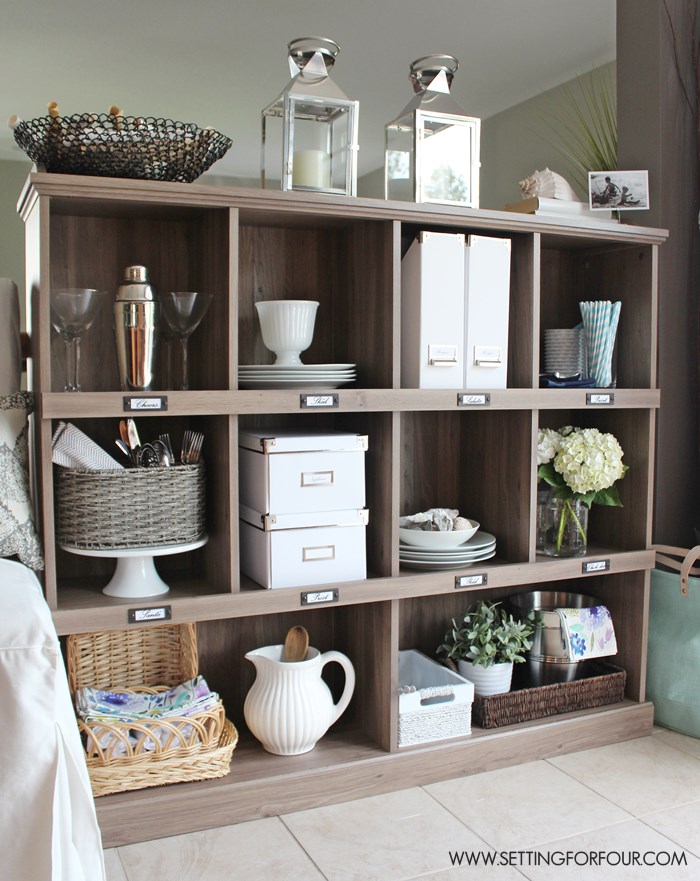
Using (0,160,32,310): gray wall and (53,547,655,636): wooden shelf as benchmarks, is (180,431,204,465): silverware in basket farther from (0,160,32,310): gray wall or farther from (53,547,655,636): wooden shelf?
(0,160,32,310): gray wall

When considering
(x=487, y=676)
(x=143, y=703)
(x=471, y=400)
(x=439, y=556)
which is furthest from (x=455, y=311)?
(x=143, y=703)

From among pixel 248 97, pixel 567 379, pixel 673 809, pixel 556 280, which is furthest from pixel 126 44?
pixel 673 809

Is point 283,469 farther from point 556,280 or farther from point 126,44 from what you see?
point 126,44

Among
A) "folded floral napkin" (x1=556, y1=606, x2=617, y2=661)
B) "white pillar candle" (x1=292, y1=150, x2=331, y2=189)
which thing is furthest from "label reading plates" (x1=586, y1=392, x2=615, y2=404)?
"white pillar candle" (x1=292, y1=150, x2=331, y2=189)

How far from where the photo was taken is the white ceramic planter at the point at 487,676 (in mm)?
2455

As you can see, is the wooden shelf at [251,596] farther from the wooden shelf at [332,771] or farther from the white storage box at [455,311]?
the white storage box at [455,311]

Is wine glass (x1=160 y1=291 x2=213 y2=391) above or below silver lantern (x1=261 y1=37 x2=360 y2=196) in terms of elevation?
below

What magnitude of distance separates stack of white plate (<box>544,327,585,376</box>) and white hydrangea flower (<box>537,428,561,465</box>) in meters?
0.20

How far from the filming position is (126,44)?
4824 mm

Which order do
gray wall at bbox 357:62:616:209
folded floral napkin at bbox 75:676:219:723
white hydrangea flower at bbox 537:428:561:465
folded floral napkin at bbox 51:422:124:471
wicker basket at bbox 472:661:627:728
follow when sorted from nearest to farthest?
folded floral napkin at bbox 51:422:124:471
folded floral napkin at bbox 75:676:219:723
wicker basket at bbox 472:661:627:728
white hydrangea flower at bbox 537:428:561:465
gray wall at bbox 357:62:616:209

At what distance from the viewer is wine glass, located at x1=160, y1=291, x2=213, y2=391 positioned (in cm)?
207

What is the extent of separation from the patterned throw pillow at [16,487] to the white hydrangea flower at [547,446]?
4.61 ft

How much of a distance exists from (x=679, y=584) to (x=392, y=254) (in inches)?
52.8

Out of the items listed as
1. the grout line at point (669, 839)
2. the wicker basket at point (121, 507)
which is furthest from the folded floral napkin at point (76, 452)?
the grout line at point (669, 839)
